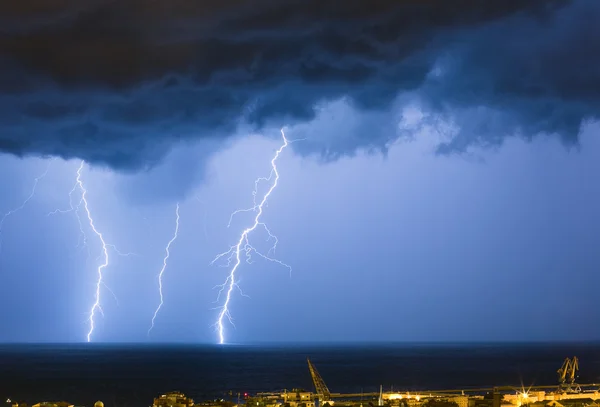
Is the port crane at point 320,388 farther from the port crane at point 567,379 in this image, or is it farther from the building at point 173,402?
the port crane at point 567,379

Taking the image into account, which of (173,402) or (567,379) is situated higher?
(567,379)

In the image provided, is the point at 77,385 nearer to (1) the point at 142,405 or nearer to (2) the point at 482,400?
(1) the point at 142,405

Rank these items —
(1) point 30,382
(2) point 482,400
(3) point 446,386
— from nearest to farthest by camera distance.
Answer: (2) point 482,400 → (3) point 446,386 → (1) point 30,382

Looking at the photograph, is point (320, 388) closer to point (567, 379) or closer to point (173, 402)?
point (173, 402)

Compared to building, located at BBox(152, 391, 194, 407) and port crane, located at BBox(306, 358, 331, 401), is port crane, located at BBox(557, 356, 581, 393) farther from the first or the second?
building, located at BBox(152, 391, 194, 407)

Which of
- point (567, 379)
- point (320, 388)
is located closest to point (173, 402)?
point (320, 388)

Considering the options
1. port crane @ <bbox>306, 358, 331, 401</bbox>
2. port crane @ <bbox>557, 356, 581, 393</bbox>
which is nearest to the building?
port crane @ <bbox>306, 358, 331, 401</bbox>

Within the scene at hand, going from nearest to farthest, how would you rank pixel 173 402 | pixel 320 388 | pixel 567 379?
pixel 173 402 → pixel 320 388 → pixel 567 379

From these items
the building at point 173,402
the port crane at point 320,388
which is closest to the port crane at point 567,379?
the port crane at point 320,388

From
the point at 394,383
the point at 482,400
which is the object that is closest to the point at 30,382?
the point at 394,383

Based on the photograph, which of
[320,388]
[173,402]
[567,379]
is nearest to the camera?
[173,402]

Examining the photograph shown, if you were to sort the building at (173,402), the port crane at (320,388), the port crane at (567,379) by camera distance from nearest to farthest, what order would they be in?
the building at (173,402) < the port crane at (320,388) < the port crane at (567,379)
